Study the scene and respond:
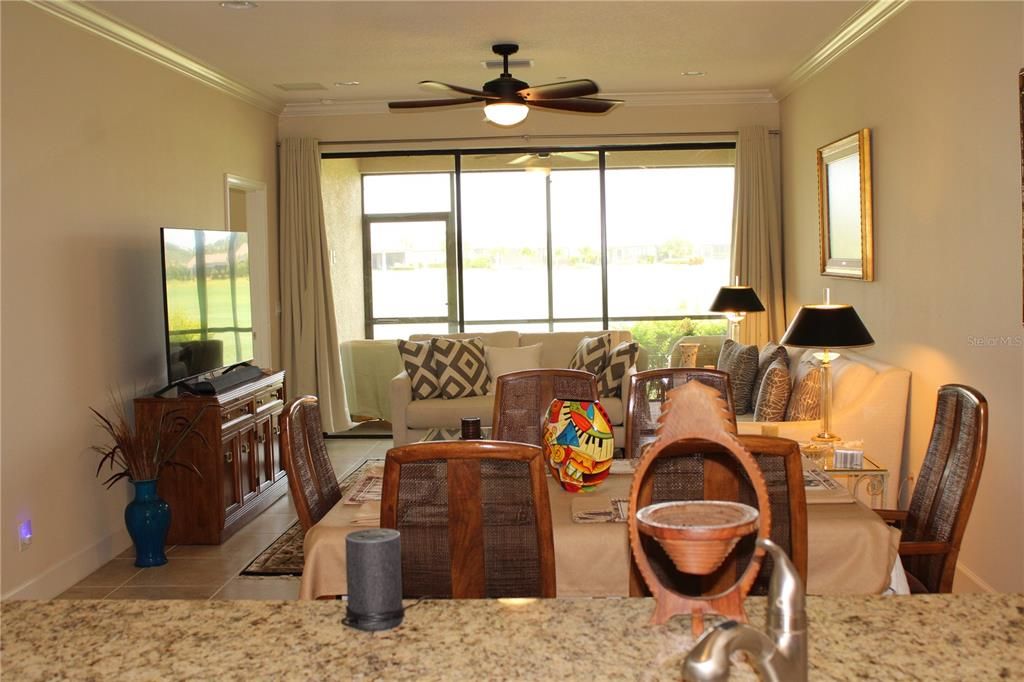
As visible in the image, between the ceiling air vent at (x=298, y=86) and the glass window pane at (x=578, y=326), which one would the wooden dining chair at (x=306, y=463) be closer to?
the ceiling air vent at (x=298, y=86)

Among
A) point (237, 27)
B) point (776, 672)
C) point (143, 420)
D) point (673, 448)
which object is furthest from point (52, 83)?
point (776, 672)

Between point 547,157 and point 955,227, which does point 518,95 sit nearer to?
point 955,227

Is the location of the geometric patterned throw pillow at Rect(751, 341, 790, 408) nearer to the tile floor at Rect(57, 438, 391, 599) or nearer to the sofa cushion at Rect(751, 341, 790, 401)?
the sofa cushion at Rect(751, 341, 790, 401)

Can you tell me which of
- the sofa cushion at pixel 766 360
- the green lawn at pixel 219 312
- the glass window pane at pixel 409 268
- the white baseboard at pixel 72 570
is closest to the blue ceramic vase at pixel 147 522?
the white baseboard at pixel 72 570

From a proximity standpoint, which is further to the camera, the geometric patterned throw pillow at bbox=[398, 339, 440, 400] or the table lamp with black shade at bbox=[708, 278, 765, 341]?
the geometric patterned throw pillow at bbox=[398, 339, 440, 400]

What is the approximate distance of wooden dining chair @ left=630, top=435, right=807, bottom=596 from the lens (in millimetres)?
2070

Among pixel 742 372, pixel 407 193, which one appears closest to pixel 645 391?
pixel 742 372

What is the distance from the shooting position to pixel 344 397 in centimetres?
836

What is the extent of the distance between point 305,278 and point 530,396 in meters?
4.86

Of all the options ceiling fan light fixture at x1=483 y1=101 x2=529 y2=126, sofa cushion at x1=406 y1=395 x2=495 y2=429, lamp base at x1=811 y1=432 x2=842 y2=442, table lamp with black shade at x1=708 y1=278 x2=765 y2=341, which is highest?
ceiling fan light fixture at x1=483 y1=101 x2=529 y2=126

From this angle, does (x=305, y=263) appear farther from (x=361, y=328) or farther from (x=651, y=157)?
(x=651, y=157)

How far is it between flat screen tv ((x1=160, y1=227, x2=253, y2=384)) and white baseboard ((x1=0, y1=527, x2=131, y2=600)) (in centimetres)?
90

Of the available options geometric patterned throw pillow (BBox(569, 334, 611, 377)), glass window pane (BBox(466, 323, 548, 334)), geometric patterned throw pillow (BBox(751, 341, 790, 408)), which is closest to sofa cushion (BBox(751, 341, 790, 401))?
geometric patterned throw pillow (BBox(751, 341, 790, 408))

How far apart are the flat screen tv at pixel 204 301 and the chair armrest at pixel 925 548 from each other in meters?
3.91
